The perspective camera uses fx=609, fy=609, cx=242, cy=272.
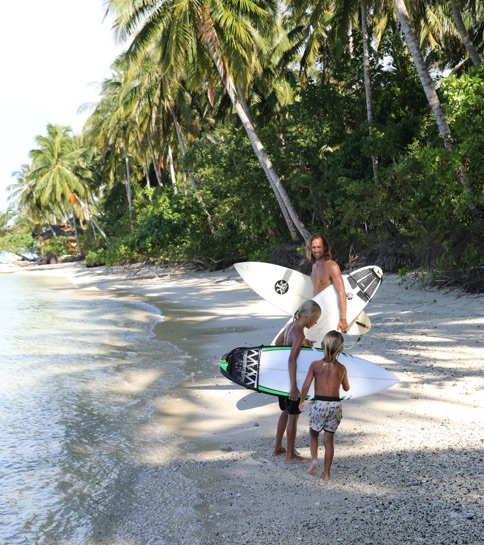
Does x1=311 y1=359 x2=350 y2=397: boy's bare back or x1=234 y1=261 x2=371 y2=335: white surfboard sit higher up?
x1=234 y1=261 x2=371 y2=335: white surfboard

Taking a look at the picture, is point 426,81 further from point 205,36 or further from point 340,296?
point 340,296

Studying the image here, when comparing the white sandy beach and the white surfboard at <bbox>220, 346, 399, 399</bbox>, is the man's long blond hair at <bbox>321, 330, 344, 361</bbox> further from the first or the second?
the white sandy beach

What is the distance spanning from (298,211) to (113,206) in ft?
86.5

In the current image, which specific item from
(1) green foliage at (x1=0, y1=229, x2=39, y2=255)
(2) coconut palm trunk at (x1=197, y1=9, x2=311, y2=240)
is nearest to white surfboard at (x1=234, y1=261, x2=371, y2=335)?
(2) coconut palm trunk at (x1=197, y1=9, x2=311, y2=240)

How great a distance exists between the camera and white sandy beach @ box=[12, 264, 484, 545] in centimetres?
345

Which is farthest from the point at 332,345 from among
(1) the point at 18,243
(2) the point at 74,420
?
(1) the point at 18,243

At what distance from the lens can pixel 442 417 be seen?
16.5 feet

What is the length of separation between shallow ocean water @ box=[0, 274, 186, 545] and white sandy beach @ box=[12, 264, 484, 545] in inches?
10.0

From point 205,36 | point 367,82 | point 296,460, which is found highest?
point 205,36

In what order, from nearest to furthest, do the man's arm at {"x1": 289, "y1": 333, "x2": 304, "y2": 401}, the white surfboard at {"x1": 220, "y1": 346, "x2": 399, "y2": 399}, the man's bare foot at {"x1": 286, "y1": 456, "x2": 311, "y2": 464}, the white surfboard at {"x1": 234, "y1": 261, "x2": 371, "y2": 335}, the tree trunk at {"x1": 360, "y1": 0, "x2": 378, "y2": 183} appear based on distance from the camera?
1. the man's arm at {"x1": 289, "y1": 333, "x2": 304, "y2": 401}
2. the man's bare foot at {"x1": 286, "y1": 456, "x2": 311, "y2": 464}
3. the white surfboard at {"x1": 220, "y1": 346, "x2": 399, "y2": 399}
4. the white surfboard at {"x1": 234, "y1": 261, "x2": 371, "y2": 335}
5. the tree trunk at {"x1": 360, "y1": 0, "x2": 378, "y2": 183}

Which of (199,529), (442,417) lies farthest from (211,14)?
(199,529)

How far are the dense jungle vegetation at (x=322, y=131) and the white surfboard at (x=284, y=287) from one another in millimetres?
5043

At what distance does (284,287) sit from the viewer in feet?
22.7

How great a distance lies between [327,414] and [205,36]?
1493cm
